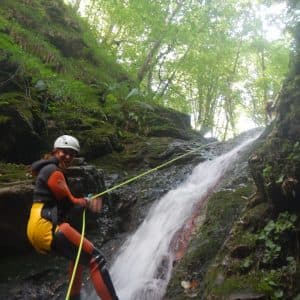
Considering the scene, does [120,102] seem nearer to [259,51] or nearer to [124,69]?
[124,69]

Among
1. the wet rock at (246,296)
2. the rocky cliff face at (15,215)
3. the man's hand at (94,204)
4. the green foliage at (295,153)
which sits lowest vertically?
the rocky cliff face at (15,215)

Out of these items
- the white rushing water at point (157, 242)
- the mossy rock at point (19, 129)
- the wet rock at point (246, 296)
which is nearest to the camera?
the wet rock at point (246, 296)

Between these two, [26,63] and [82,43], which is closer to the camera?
[26,63]

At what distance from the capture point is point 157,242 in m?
7.07

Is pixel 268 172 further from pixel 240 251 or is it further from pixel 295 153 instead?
pixel 240 251

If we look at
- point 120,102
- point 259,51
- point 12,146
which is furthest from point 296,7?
point 259,51

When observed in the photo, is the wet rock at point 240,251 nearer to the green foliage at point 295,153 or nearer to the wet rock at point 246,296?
the wet rock at point 246,296

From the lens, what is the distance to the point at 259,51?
25.8 meters

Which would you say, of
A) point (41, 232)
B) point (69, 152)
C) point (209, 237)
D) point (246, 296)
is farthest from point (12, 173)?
point (246, 296)

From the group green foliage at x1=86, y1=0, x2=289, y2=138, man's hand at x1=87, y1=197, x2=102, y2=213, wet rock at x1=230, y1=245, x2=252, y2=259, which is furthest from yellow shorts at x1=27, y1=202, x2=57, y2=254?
green foliage at x1=86, y1=0, x2=289, y2=138

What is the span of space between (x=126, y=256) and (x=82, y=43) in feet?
38.6

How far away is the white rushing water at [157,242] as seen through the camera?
237 inches

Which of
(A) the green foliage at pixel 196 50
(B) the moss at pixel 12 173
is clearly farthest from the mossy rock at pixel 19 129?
(A) the green foliage at pixel 196 50

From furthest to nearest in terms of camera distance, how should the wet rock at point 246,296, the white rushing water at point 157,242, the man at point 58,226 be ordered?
1. the white rushing water at point 157,242
2. the man at point 58,226
3. the wet rock at point 246,296
